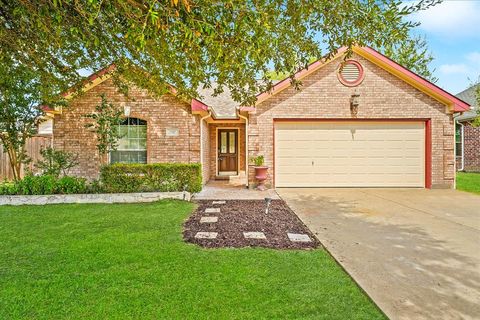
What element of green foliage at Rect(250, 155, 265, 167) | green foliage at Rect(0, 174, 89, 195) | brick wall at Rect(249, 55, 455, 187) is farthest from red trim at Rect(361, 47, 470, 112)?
green foliage at Rect(0, 174, 89, 195)

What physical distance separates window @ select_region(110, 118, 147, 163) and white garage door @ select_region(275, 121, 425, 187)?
4.94m

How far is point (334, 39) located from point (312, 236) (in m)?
3.55

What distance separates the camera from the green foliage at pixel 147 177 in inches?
350

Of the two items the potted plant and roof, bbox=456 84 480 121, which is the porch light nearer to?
the potted plant

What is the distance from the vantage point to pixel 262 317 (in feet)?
8.78

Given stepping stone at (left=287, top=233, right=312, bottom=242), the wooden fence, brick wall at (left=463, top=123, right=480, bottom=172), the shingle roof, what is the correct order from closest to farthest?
stepping stone at (left=287, top=233, right=312, bottom=242), the shingle roof, the wooden fence, brick wall at (left=463, top=123, right=480, bottom=172)

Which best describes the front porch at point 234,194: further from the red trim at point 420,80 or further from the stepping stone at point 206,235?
the red trim at point 420,80

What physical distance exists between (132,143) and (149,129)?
838mm

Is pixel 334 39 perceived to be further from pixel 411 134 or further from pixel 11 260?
pixel 411 134

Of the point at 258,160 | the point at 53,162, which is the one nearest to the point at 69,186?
the point at 53,162

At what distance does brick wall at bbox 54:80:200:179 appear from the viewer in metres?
10.8

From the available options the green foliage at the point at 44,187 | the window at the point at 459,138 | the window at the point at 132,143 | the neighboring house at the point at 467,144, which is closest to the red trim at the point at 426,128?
the window at the point at 132,143

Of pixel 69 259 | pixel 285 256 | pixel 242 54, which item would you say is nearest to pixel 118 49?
pixel 242 54

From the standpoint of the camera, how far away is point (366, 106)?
11273 millimetres
